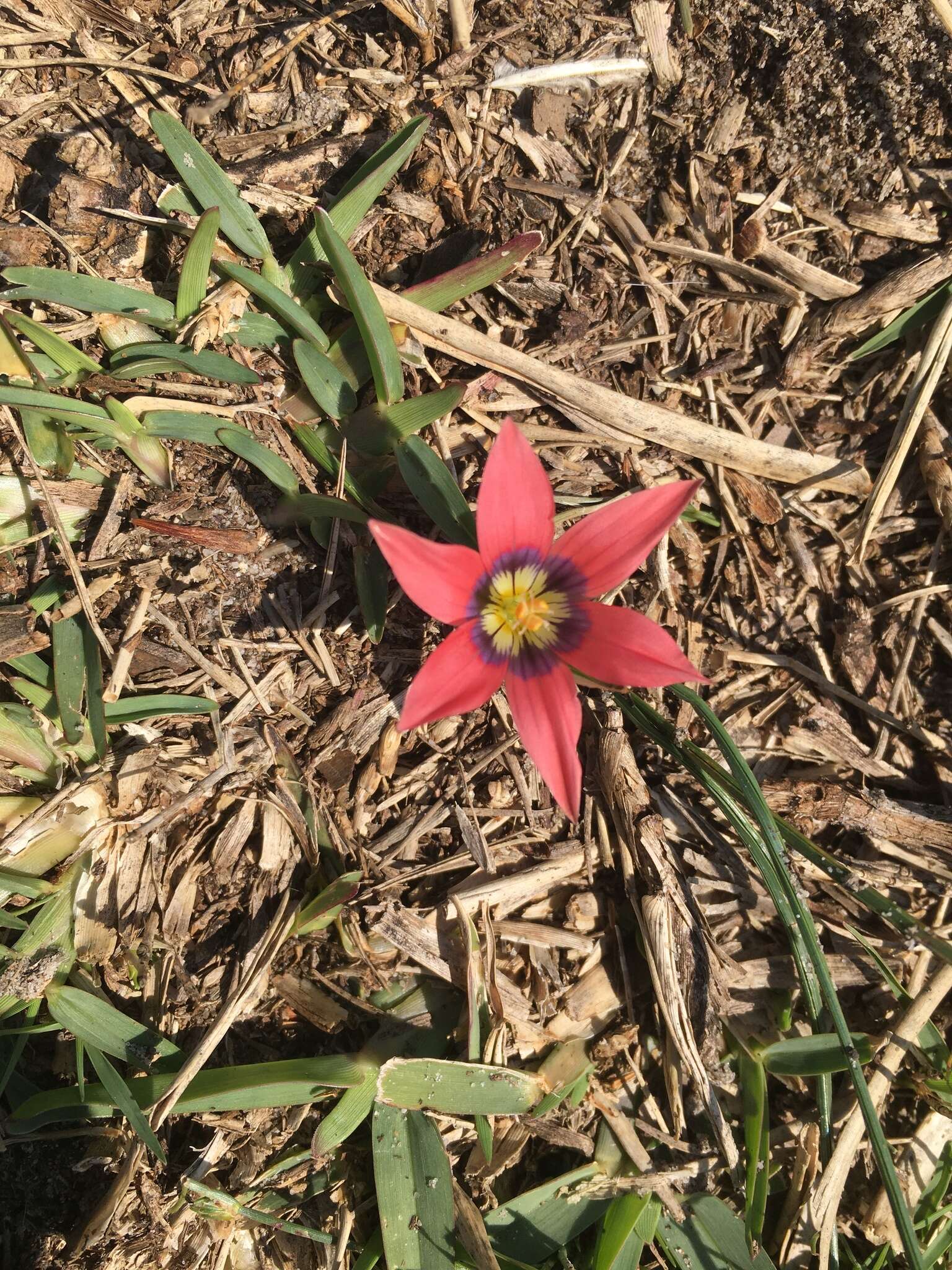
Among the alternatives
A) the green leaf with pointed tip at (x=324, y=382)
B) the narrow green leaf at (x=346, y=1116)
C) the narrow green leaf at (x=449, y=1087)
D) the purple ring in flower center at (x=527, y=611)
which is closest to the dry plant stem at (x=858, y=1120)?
the narrow green leaf at (x=449, y=1087)

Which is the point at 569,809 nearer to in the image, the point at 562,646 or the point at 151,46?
the point at 562,646

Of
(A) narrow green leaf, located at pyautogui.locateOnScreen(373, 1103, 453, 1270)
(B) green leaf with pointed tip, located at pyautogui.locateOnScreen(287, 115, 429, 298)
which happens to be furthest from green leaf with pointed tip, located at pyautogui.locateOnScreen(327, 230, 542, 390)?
(A) narrow green leaf, located at pyautogui.locateOnScreen(373, 1103, 453, 1270)

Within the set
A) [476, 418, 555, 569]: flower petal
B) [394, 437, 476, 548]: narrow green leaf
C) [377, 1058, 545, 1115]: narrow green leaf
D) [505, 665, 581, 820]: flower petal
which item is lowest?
[377, 1058, 545, 1115]: narrow green leaf

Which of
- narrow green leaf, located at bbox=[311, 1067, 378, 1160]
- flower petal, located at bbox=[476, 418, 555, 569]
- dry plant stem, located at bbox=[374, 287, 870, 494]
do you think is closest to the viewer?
flower petal, located at bbox=[476, 418, 555, 569]

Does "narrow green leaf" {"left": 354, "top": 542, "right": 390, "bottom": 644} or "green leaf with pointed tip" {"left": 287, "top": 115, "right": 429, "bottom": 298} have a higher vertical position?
"green leaf with pointed tip" {"left": 287, "top": 115, "right": 429, "bottom": 298}

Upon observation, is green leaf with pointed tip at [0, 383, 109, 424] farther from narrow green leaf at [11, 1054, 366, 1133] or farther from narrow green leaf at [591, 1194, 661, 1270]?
narrow green leaf at [591, 1194, 661, 1270]

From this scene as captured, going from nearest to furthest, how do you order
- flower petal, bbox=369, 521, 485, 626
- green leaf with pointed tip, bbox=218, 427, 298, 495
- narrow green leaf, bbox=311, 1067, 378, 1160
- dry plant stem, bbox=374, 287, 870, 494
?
flower petal, bbox=369, 521, 485, 626 < narrow green leaf, bbox=311, 1067, 378, 1160 < green leaf with pointed tip, bbox=218, 427, 298, 495 < dry plant stem, bbox=374, 287, 870, 494

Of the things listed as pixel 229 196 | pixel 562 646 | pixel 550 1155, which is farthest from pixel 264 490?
pixel 550 1155
